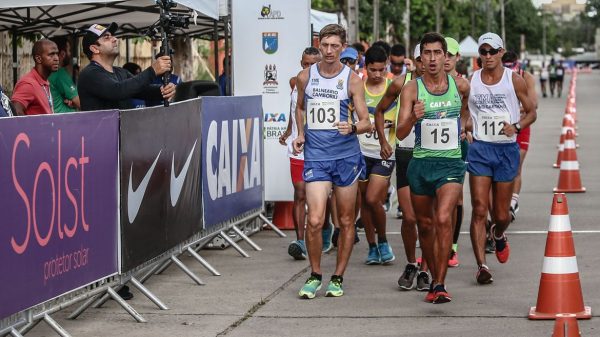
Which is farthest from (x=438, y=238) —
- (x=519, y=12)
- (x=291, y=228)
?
(x=519, y=12)

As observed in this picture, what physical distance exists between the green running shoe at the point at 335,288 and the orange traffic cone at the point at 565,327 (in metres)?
2.60

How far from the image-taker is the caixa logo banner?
1154 cm

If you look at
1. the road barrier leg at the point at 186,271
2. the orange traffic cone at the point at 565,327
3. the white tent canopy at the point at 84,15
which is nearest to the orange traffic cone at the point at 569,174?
the white tent canopy at the point at 84,15

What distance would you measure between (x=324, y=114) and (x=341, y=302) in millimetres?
1422

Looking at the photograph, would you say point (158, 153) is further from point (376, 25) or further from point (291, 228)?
point (376, 25)

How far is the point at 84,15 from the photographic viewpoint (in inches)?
618

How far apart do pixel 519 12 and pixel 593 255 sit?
11042 cm

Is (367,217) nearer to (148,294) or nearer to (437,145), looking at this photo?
(437,145)

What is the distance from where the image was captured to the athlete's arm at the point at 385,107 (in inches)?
394

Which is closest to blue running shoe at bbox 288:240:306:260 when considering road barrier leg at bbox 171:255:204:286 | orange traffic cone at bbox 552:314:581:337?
road barrier leg at bbox 171:255:204:286

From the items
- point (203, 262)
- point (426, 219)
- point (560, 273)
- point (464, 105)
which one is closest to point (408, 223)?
point (426, 219)

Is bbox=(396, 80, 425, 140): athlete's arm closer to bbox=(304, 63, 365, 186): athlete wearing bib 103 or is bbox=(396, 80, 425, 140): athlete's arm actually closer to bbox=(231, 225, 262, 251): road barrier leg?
bbox=(304, 63, 365, 186): athlete wearing bib 103

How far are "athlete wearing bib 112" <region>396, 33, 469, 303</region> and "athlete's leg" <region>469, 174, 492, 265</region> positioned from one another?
817mm

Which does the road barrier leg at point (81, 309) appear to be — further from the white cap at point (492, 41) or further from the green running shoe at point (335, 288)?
the white cap at point (492, 41)
